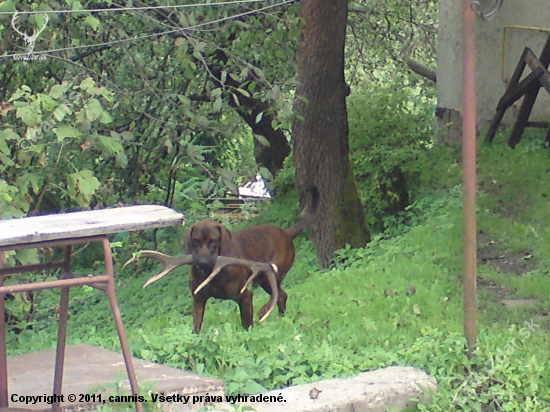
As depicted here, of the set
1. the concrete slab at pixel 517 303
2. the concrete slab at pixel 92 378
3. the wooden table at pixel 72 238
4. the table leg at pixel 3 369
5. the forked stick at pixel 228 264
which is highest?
the wooden table at pixel 72 238

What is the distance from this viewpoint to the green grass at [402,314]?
14.9 feet

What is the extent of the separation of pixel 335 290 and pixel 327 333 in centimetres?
176

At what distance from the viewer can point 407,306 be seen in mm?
6516

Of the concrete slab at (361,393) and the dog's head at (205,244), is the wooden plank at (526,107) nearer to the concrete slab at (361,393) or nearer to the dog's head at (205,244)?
the dog's head at (205,244)

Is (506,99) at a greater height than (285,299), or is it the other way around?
(506,99)

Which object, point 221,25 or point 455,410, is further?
point 221,25

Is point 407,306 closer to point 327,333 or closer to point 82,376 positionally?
point 327,333

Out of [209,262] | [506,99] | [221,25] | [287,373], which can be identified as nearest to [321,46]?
[221,25]

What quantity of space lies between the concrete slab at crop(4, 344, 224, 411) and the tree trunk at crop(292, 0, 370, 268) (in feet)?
17.0

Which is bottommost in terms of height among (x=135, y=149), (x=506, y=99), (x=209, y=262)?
(x=209, y=262)

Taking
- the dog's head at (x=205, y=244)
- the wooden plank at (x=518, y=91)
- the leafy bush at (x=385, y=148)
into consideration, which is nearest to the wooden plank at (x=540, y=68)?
the wooden plank at (x=518, y=91)

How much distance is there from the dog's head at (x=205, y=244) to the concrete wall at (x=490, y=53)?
7.10 metres

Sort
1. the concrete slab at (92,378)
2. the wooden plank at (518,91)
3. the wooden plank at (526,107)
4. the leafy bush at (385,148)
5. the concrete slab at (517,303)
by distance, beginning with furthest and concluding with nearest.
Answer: the leafy bush at (385,148), the wooden plank at (526,107), the wooden plank at (518,91), the concrete slab at (517,303), the concrete slab at (92,378)

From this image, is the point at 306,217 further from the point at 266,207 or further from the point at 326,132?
the point at 266,207
